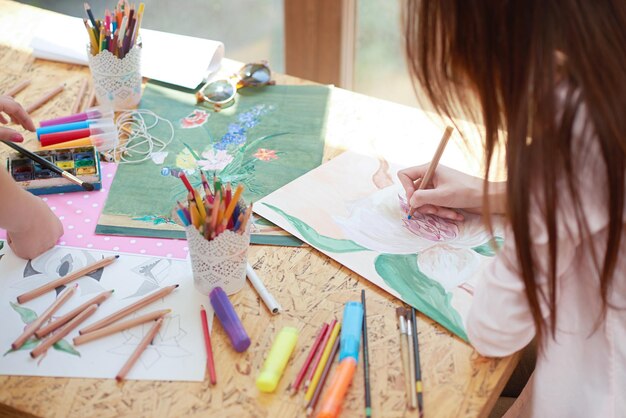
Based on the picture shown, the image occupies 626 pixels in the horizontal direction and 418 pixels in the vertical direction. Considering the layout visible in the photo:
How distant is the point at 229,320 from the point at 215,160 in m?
0.36

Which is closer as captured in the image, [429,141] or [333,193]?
[333,193]

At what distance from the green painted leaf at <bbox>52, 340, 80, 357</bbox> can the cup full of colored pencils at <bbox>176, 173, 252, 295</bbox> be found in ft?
0.57

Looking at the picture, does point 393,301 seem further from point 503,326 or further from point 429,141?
point 429,141

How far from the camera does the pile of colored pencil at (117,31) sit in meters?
1.19

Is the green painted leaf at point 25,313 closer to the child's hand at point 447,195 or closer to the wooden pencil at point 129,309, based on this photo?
the wooden pencil at point 129,309

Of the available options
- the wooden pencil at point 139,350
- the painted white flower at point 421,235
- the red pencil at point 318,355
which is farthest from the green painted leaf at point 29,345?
the painted white flower at point 421,235

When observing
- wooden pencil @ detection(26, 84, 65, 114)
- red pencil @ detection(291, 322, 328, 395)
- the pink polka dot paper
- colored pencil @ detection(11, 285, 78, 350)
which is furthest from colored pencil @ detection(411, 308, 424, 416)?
wooden pencil @ detection(26, 84, 65, 114)

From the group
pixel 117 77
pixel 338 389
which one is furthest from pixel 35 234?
pixel 338 389

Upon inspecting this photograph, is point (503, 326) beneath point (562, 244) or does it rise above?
beneath

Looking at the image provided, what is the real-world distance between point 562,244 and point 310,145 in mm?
535

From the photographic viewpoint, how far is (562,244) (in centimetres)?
75

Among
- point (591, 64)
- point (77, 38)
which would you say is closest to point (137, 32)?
point (77, 38)

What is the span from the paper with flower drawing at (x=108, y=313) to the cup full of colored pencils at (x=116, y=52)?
0.37m

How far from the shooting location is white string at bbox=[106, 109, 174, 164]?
1.16 meters
